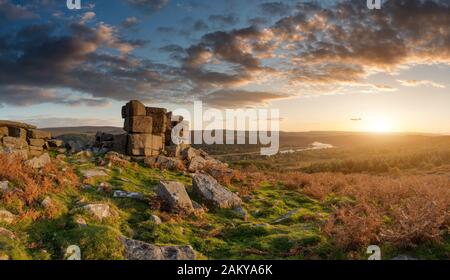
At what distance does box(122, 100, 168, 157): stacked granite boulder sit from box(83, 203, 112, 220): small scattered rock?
34.3 feet

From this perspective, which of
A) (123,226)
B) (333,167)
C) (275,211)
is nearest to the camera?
(123,226)

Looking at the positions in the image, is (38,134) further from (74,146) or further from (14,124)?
(74,146)

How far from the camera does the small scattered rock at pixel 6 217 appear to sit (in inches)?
381

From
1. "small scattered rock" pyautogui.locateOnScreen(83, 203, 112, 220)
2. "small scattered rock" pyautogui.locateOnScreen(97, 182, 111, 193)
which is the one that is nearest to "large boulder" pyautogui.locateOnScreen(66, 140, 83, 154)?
"small scattered rock" pyautogui.locateOnScreen(97, 182, 111, 193)

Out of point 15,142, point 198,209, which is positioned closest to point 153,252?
point 198,209

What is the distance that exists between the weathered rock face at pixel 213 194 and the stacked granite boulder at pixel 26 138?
10.0m

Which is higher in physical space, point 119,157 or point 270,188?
point 119,157

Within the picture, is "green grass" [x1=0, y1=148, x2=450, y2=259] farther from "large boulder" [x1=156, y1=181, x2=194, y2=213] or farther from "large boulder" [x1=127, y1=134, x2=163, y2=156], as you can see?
"large boulder" [x1=127, y1=134, x2=163, y2=156]

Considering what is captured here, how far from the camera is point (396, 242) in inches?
356

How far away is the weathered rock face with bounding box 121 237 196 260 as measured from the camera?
8883mm
